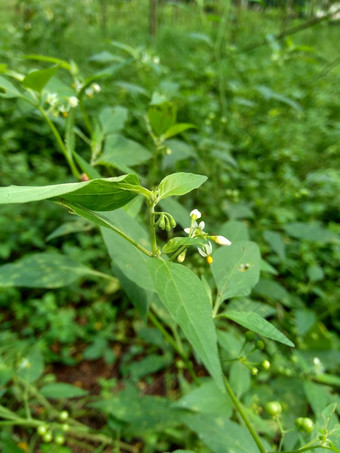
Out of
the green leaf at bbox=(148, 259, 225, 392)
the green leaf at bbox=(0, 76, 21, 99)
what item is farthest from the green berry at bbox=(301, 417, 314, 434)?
the green leaf at bbox=(0, 76, 21, 99)

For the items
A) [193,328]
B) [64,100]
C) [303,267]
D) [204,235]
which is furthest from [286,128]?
[193,328]

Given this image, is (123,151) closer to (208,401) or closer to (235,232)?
(235,232)

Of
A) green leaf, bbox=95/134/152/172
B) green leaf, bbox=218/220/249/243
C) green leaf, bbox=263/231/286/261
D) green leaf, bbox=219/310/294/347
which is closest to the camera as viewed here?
green leaf, bbox=219/310/294/347

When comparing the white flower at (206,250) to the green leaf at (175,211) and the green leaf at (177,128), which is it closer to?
the green leaf at (175,211)

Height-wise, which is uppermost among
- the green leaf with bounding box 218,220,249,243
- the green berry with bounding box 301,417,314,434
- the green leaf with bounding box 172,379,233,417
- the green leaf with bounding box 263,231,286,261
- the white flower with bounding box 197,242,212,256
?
the white flower with bounding box 197,242,212,256

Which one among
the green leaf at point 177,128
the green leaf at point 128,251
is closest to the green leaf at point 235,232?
the green leaf at point 177,128

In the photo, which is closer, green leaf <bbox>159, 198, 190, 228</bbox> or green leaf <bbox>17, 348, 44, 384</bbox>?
green leaf <bbox>159, 198, 190, 228</bbox>

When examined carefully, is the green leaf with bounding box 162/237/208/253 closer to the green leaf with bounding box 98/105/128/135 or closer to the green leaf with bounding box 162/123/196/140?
the green leaf with bounding box 162/123/196/140
